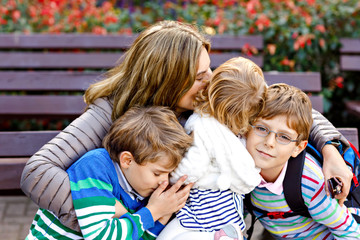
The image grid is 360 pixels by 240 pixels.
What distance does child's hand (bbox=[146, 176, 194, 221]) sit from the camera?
2117 millimetres

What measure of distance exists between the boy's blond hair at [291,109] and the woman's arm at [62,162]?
855mm

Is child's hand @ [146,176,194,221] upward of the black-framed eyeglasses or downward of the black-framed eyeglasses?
downward

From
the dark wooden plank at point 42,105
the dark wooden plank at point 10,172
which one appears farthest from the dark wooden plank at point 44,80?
the dark wooden plank at point 10,172

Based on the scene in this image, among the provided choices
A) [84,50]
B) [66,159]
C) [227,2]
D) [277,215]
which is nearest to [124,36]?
[84,50]

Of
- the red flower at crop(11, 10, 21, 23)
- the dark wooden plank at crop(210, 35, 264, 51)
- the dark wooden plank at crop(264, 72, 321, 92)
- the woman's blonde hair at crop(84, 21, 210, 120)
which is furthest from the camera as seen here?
the red flower at crop(11, 10, 21, 23)

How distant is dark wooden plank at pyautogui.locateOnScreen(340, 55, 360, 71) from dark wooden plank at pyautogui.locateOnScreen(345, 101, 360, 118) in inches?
12.2

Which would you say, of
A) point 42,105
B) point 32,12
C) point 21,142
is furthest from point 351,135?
point 32,12

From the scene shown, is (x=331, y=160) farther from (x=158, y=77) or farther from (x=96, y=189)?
(x=96, y=189)

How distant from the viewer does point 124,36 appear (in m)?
3.96

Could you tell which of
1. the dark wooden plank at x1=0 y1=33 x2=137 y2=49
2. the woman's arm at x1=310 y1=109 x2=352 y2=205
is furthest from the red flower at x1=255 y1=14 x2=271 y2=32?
the woman's arm at x1=310 y1=109 x2=352 y2=205

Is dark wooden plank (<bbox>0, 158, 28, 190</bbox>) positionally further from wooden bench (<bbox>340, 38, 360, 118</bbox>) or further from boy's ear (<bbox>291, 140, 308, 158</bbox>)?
wooden bench (<bbox>340, 38, 360, 118</bbox>)

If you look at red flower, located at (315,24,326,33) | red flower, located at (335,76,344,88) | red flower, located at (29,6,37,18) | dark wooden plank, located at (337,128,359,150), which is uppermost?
red flower, located at (315,24,326,33)

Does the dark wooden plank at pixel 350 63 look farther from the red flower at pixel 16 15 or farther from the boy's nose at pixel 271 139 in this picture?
the red flower at pixel 16 15

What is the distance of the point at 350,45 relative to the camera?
401cm
